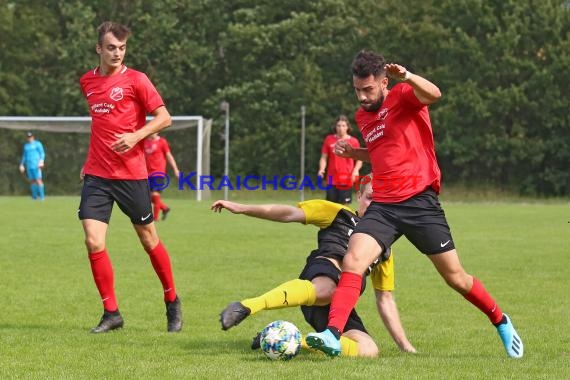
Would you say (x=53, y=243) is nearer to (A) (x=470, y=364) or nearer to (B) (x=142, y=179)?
(B) (x=142, y=179)

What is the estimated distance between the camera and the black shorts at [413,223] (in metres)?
6.22

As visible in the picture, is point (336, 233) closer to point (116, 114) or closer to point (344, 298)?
point (344, 298)

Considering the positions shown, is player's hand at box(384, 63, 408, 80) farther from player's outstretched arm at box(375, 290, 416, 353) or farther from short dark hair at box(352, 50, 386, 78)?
player's outstretched arm at box(375, 290, 416, 353)

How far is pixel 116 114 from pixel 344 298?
95.6 inches

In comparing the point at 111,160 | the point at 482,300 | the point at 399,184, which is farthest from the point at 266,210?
the point at 111,160

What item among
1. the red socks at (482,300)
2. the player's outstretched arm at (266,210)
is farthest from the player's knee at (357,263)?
the red socks at (482,300)

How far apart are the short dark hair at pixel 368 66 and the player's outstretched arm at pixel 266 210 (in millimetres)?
951

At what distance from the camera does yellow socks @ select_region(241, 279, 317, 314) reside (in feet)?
20.1

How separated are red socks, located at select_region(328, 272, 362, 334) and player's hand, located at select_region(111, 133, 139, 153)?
199cm

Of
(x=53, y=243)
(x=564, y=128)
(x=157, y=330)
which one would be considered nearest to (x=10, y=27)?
(x=564, y=128)

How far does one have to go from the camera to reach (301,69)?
139ft

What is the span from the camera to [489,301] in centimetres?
647

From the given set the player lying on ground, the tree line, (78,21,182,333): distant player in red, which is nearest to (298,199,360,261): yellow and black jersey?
the player lying on ground

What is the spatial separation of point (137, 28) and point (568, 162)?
18.7 m
